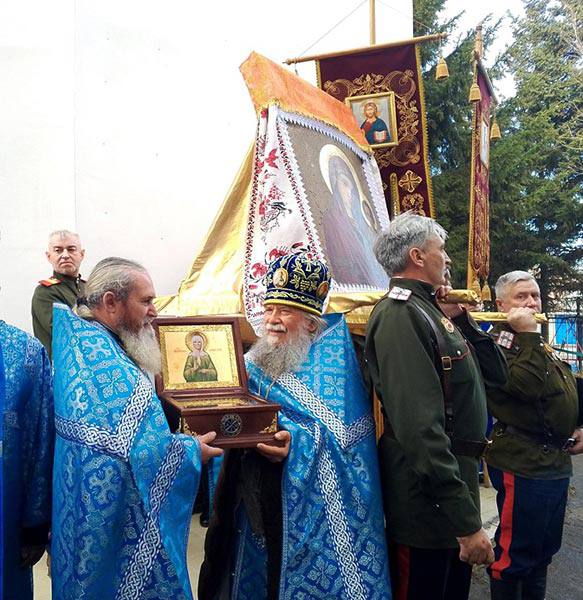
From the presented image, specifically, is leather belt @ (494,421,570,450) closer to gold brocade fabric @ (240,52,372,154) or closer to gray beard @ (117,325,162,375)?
gray beard @ (117,325,162,375)

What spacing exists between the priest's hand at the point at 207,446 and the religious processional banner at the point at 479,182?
4673 millimetres

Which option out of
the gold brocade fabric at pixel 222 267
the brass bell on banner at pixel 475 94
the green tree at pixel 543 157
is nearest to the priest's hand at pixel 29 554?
the gold brocade fabric at pixel 222 267

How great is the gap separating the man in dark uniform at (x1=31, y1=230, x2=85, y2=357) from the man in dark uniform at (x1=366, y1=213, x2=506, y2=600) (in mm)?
2205

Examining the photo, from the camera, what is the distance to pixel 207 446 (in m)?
1.86

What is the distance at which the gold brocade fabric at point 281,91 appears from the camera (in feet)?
12.5

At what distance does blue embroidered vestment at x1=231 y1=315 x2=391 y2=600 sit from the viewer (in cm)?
200

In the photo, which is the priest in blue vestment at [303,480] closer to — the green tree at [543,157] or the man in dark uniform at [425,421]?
the man in dark uniform at [425,421]

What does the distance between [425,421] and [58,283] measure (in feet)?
8.75

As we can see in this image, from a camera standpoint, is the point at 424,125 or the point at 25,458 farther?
the point at 424,125

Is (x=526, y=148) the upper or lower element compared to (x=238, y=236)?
upper

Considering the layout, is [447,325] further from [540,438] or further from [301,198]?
[301,198]

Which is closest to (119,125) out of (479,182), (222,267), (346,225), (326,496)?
(222,267)

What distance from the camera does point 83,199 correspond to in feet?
15.9

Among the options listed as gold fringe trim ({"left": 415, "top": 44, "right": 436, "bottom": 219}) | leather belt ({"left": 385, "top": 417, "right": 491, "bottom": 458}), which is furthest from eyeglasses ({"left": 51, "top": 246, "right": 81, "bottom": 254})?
gold fringe trim ({"left": 415, "top": 44, "right": 436, "bottom": 219})
